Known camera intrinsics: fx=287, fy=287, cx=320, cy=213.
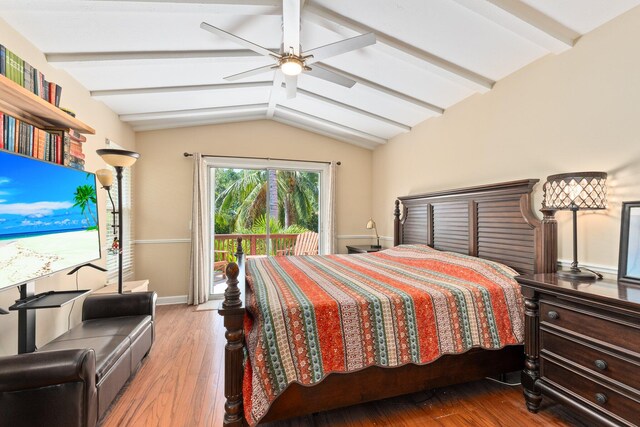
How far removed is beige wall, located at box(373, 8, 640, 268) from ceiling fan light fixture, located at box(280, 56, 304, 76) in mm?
1926

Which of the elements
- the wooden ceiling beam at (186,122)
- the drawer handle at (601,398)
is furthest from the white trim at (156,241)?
the drawer handle at (601,398)

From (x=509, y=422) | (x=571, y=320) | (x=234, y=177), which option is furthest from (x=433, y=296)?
(x=234, y=177)

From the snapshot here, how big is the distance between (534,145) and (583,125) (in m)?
0.36

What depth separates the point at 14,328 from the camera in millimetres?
1926

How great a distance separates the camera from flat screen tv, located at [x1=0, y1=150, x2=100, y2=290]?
1.49m

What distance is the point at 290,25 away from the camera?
1.89 meters

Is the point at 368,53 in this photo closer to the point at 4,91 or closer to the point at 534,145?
the point at 534,145

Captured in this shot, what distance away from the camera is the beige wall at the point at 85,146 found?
1886mm

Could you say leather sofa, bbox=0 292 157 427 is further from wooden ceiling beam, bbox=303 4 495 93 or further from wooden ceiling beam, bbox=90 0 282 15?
wooden ceiling beam, bbox=303 4 495 93

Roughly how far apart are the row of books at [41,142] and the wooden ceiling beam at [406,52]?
2.01 m

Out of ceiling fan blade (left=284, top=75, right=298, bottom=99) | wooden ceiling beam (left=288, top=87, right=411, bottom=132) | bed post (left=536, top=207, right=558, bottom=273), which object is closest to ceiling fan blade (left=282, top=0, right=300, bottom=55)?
ceiling fan blade (left=284, top=75, right=298, bottom=99)

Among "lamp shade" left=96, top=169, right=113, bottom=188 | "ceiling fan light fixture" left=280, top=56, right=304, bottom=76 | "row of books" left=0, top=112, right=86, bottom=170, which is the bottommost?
"lamp shade" left=96, top=169, right=113, bottom=188

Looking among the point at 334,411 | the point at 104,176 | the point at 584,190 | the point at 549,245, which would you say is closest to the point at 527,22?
the point at 584,190

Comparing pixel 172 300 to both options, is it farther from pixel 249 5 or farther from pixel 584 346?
pixel 584 346
